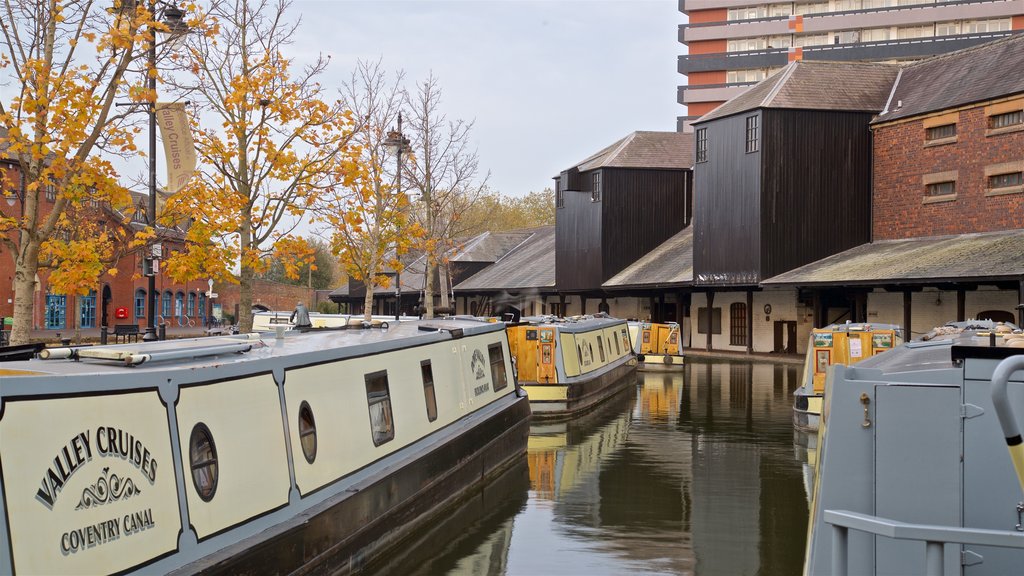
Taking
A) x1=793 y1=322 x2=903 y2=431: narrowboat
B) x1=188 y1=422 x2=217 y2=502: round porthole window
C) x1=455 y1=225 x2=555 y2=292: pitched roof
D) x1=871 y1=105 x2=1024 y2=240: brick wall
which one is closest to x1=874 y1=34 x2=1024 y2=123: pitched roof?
x1=871 y1=105 x2=1024 y2=240: brick wall

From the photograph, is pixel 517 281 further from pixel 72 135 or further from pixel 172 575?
pixel 172 575

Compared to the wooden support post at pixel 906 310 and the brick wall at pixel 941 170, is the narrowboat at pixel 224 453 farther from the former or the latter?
the brick wall at pixel 941 170

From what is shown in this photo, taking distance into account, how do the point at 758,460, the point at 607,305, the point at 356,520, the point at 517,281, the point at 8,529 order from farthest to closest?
the point at 517,281
the point at 607,305
the point at 758,460
the point at 356,520
the point at 8,529

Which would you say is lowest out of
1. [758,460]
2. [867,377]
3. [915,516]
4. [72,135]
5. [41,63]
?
[758,460]

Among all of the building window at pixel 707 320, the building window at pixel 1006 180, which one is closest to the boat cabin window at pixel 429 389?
the building window at pixel 1006 180

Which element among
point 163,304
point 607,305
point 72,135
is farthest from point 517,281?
point 72,135

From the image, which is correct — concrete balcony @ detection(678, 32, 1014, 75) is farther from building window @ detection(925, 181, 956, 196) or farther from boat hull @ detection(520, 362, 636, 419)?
boat hull @ detection(520, 362, 636, 419)

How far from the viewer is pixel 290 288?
234 feet

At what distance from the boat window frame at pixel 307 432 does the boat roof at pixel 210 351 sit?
0.39m

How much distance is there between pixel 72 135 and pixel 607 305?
1416 inches

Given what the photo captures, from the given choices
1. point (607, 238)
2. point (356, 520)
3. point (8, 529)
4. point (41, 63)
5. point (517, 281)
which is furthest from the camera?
point (517, 281)

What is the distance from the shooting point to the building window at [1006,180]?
27547 millimetres

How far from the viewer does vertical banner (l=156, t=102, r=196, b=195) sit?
42.9 ft

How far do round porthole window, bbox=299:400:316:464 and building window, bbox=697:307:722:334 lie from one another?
31.7m
